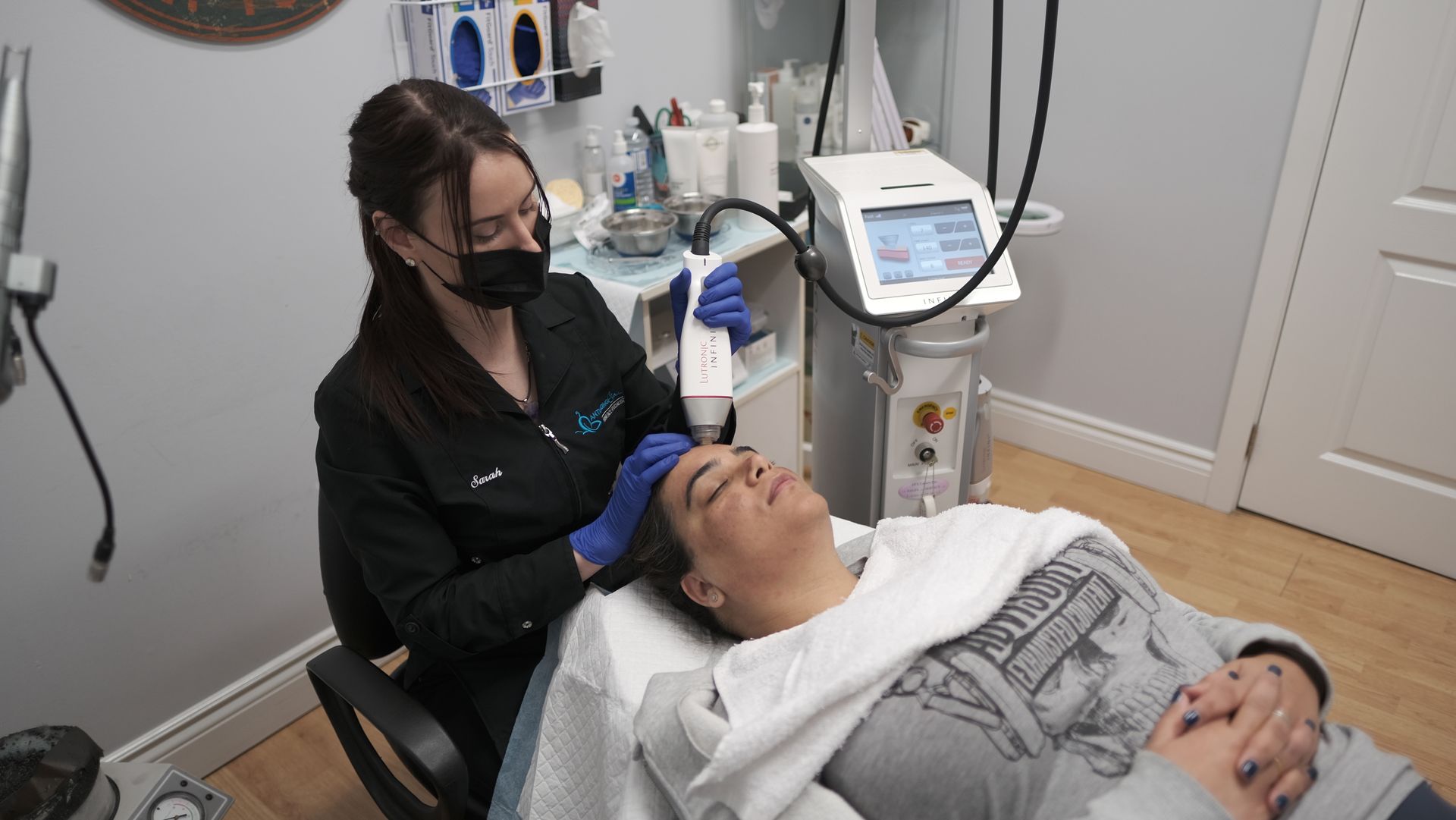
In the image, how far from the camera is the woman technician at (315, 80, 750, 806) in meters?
1.09

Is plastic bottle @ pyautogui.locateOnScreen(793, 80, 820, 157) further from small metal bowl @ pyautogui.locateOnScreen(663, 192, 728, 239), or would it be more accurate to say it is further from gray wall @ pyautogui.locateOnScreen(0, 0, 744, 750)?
gray wall @ pyautogui.locateOnScreen(0, 0, 744, 750)

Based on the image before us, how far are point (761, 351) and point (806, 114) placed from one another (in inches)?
25.4

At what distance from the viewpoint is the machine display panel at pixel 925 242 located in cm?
156

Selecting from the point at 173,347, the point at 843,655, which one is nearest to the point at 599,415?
the point at 843,655

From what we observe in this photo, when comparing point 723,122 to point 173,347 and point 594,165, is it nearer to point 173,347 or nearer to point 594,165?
point 594,165

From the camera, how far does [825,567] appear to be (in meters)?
1.20

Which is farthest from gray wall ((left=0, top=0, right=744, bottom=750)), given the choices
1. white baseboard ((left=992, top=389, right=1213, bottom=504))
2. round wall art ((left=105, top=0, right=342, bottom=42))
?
white baseboard ((left=992, top=389, right=1213, bottom=504))

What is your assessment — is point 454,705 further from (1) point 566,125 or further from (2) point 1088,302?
(2) point 1088,302

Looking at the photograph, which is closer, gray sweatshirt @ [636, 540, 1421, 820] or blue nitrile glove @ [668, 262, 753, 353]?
gray sweatshirt @ [636, 540, 1421, 820]

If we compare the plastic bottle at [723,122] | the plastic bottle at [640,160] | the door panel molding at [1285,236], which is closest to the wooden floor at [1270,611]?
the door panel molding at [1285,236]

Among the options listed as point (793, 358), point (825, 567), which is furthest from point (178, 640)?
point (793, 358)

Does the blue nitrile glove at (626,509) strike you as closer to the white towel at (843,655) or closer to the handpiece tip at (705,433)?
the handpiece tip at (705,433)

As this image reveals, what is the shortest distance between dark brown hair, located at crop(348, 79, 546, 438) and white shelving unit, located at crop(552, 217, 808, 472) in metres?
0.80

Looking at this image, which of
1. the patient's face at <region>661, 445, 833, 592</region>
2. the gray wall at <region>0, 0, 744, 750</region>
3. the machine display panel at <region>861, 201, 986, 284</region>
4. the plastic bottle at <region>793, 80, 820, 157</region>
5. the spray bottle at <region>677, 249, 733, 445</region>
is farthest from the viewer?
the plastic bottle at <region>793, 80, 820, 157</region>
